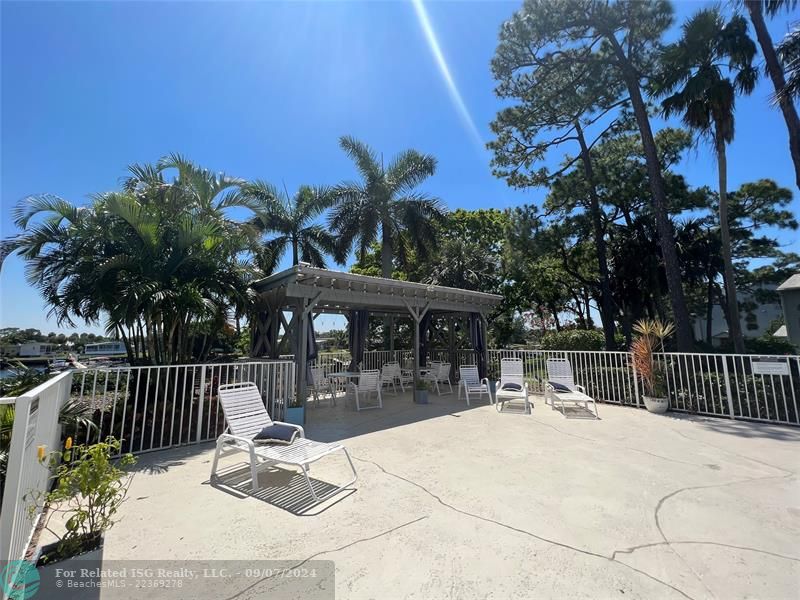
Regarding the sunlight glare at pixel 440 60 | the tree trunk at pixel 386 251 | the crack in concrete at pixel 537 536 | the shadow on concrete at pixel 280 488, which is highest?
the sunlight glare at pixel 440 60

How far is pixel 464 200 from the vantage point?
2023cm

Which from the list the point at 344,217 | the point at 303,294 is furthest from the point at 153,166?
the point at 344,217

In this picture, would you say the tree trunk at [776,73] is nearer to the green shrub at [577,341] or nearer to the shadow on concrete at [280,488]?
the green shrub at [577,341]

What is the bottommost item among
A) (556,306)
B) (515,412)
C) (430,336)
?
(515,412)

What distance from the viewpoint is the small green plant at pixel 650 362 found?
7.80 meters

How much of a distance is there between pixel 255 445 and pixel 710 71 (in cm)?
1463

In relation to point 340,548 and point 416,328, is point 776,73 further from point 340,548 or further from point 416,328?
point 340,548

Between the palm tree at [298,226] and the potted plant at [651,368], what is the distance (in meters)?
11.4

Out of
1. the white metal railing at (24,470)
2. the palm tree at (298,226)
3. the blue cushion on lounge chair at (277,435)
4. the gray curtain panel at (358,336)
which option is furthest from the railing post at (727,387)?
the palm tree at (298,226)

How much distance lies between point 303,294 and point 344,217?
820 centimetres

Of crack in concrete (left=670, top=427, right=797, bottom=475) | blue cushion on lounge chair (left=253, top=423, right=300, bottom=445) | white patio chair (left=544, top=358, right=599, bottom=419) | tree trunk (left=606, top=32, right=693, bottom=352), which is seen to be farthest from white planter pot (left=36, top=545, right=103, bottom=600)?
tree trunk (left=606, top=32, right=693, bottom=352)

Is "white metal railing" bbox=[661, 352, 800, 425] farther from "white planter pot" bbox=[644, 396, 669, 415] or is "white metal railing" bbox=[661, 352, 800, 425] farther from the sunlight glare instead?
the sunlight glare

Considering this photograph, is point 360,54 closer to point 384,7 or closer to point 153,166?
point 384,7

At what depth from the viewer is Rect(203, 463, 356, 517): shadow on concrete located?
344 centimetres
